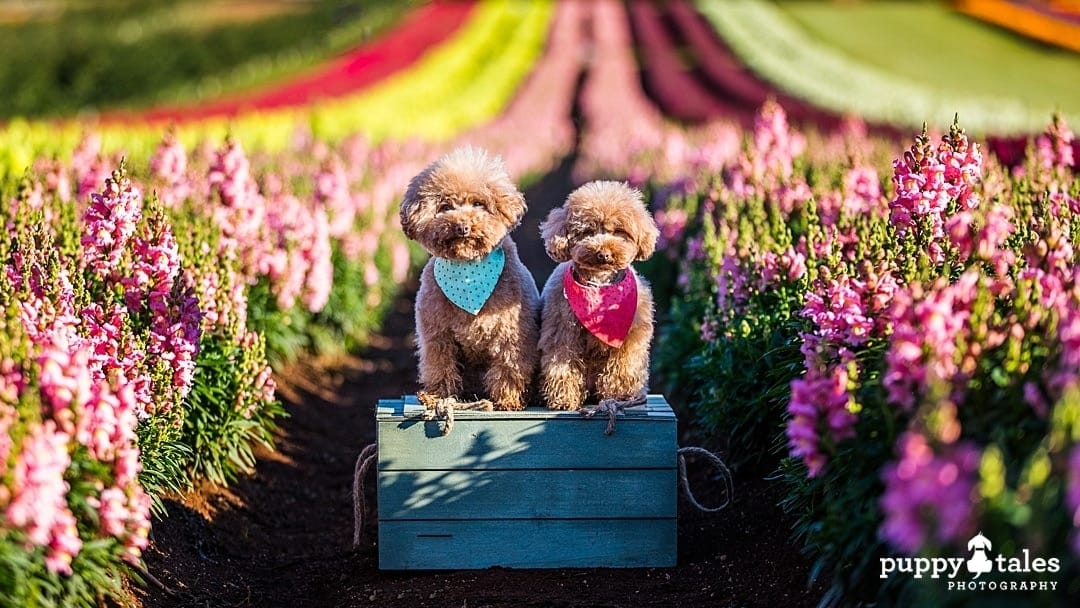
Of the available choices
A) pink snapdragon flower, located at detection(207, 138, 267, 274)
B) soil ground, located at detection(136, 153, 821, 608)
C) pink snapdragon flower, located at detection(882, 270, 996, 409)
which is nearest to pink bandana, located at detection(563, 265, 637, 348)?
soil ground, located at detection(136, 153, 821, 608)

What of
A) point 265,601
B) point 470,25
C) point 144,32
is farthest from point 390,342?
point 470,25

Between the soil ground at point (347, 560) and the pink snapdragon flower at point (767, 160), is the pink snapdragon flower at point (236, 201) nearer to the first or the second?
the soil ground at point (347, 560)

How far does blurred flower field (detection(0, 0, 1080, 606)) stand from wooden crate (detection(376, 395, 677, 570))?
0.56 m

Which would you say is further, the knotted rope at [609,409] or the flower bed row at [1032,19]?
the flower bed row at [1032,19]

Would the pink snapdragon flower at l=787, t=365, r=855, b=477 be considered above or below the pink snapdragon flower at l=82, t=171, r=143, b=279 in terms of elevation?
below

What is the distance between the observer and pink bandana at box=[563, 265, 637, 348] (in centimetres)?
517

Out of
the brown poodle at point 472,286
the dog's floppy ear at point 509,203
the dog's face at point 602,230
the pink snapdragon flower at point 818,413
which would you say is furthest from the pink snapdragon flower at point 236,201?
the pink snapdragon flower at point 818,413

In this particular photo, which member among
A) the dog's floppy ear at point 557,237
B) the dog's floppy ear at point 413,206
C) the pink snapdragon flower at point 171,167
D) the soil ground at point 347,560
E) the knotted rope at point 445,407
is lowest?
the soil ground at point 347,560

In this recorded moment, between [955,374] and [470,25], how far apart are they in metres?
39.1

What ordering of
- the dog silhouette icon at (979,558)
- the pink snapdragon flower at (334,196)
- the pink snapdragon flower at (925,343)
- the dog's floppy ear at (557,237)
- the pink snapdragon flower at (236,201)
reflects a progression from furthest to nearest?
1. the pink snapdragon flower at (334,196)
2. the pink snapdragon flower at (236,201)
3. the dog's floppy ear at (557,237)
4. the pink snapdragon flower at (925,343)
5. the dog silhouette icon at (979,558)

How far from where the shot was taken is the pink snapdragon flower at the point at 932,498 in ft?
10.4

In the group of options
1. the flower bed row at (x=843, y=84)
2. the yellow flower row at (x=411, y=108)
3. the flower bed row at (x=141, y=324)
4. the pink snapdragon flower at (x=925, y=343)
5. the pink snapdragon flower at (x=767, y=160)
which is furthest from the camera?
the flower bed row at (x=843, y=84)

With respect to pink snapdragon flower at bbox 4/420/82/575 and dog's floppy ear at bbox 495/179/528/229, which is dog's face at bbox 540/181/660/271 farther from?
pink snapdragon flower at bbox 4/420/82/575

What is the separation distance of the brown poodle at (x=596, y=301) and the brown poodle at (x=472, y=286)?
12 centimetres
